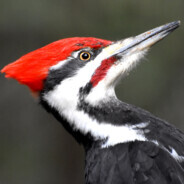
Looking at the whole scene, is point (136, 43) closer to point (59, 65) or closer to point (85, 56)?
point (85, 56)

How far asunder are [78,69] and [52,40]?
8.43 feet

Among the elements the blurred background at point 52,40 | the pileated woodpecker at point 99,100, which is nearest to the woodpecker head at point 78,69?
the pileated woodpecker at point 99,100

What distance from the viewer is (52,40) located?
4.80 meters

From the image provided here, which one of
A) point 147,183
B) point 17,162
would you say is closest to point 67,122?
point 147,183

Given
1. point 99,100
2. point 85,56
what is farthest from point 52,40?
point 99,100

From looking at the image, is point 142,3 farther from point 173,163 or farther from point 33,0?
point 173,163

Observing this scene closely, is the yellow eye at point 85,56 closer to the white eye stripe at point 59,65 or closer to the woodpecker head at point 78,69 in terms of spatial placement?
the woodpecker head at point 78,69

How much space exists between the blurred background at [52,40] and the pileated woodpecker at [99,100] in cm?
235

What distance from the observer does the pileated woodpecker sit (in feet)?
6.92

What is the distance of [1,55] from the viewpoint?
4.87 m

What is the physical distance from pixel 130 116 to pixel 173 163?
365 mm

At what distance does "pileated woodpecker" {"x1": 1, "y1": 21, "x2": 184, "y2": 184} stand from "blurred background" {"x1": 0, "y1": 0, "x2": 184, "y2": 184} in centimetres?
235

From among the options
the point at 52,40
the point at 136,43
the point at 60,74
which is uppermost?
the point at 52,40

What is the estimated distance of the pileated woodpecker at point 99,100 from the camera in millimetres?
2109
